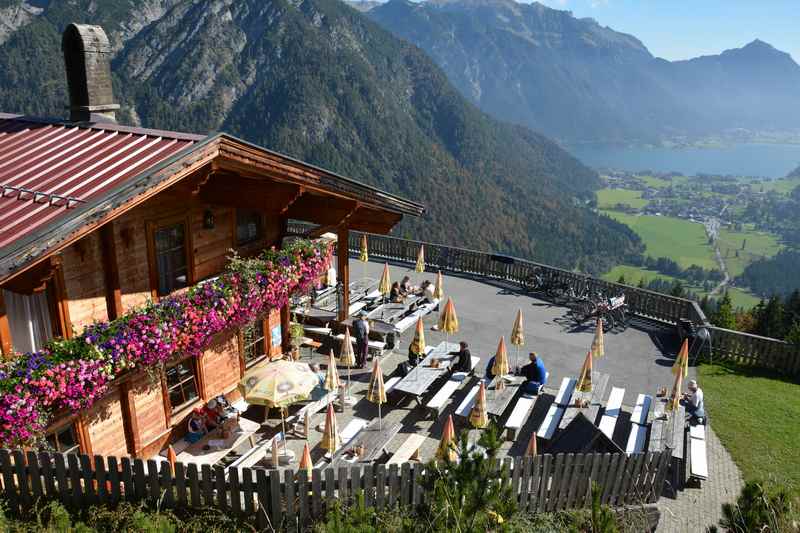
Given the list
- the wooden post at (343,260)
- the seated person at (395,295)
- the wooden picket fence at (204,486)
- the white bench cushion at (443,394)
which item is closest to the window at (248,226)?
the wooden post at (343,260)

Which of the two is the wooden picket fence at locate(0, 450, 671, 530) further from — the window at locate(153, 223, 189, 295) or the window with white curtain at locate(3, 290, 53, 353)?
the window at locate(153, 223, 189, 295)

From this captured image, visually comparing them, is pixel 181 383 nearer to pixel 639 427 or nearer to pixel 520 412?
pixel 520 412

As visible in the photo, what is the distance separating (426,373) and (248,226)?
5.72 m

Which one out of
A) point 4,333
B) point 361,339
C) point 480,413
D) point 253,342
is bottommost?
point 361,339

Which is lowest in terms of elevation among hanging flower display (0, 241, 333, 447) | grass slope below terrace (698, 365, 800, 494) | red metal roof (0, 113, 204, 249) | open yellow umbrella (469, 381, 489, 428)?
grass slope below terrace (698, 365, 800, 494)

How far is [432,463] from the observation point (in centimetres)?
750

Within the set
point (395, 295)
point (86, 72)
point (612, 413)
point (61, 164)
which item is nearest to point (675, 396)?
point (612, 413)

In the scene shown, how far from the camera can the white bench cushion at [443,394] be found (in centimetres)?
1322

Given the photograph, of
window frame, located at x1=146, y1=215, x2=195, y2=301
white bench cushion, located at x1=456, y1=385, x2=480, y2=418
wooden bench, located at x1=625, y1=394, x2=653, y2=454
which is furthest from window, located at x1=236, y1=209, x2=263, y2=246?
wooden bench, located at x1=625, y1=394, x2=653, y2=454

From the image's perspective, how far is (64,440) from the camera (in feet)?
30.8

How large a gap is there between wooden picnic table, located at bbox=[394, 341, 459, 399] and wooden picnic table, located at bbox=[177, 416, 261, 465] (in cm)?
369

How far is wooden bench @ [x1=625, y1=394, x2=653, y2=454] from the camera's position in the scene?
12.0m

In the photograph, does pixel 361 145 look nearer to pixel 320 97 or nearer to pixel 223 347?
pixel 320 97

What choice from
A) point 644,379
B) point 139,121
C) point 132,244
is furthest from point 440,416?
point 139,121
